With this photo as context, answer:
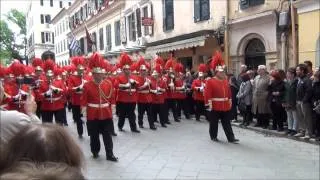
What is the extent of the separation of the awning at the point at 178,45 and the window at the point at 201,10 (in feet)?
3.94

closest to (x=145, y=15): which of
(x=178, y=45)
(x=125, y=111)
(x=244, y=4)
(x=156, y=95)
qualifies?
(x=178, y=45)

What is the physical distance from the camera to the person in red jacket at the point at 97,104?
8617 mm

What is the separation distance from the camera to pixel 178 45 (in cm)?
1977

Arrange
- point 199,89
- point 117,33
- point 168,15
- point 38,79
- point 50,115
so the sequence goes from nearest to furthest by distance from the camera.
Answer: point 50,115 → point 38,79 → point 199,89 → point 168,15 → point 117,33

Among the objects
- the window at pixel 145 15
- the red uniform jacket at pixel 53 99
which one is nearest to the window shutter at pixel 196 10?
the window at pixel 145 15

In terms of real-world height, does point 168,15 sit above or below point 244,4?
above

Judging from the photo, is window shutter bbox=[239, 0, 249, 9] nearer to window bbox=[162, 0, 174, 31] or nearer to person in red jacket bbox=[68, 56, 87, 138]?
person in red jacket bbox=[68, 56, 87, 138]

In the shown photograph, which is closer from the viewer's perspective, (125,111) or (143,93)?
(125,111)

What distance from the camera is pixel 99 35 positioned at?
121ft

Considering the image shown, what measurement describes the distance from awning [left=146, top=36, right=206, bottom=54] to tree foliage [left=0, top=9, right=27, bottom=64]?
179 feet

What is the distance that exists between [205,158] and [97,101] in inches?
91.7

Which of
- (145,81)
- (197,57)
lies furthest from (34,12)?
(145,81)

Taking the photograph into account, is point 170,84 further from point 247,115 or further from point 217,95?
point 217,95

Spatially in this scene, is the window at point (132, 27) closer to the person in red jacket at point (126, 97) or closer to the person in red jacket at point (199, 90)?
the person in red jacket at point (199, 90)
